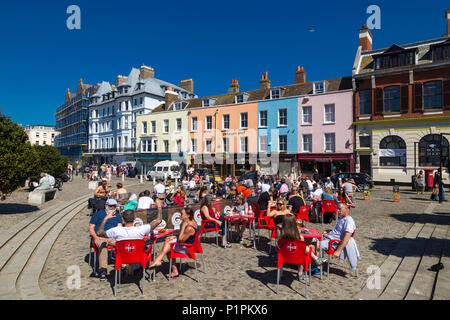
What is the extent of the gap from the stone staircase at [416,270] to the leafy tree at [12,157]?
38.6ft

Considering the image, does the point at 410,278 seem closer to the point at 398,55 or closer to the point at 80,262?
the point at 80,262

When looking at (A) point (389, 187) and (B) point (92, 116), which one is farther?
(B) point (92, 116)

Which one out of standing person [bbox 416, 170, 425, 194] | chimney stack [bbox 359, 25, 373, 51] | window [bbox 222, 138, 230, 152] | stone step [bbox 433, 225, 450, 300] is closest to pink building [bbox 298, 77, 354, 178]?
chimney stack [bbox 359, 25, 373, 51]

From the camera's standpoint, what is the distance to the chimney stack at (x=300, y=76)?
3291 cm

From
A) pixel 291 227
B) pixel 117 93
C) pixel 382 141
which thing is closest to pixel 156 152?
pixel 117 93

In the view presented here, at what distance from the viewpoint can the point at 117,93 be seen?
49938mm

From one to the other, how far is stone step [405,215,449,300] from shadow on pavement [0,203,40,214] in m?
14.2

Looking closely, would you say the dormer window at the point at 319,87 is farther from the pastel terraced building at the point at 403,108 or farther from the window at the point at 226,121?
the window at the point at 226,121

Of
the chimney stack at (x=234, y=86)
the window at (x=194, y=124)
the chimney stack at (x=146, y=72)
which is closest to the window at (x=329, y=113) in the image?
the chimney stack at (x=234, y=86)

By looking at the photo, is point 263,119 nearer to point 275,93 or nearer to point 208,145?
point 275,93

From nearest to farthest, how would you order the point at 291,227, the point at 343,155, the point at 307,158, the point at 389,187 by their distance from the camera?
1. the point at 291,227
2. the point at 389,187
3. the point at 343,155
4. the point at 307,158

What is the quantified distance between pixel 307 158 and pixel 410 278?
78.0ft

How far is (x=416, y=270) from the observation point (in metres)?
5.67

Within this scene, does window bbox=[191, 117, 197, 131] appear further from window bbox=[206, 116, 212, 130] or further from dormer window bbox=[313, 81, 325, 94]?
dormer window bbox=[313, 81, 325, 94]
